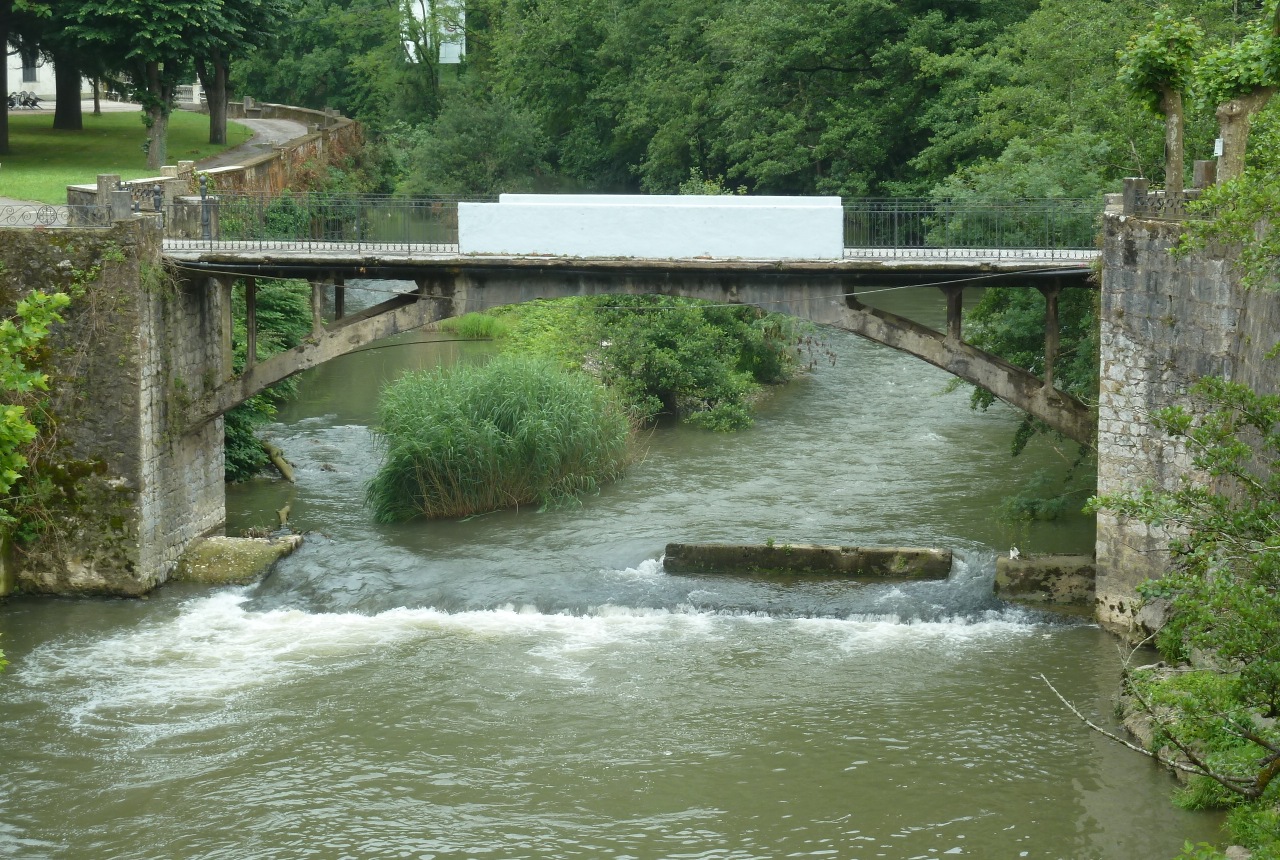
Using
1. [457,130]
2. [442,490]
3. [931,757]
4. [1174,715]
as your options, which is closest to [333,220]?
[442,490]

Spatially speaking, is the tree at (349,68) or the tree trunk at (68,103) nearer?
the tree trunk at (68,103)

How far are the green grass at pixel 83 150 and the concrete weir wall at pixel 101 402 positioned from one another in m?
11.5

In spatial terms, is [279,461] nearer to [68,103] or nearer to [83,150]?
[83,150]

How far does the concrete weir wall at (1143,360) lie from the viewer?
1736cm

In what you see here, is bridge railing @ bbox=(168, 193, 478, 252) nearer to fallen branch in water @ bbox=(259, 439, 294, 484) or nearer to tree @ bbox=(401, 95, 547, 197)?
fallen branch in water @ bbox=(259, 439, 294, 484)

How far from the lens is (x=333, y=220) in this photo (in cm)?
2234

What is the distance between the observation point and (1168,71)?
19.2 m

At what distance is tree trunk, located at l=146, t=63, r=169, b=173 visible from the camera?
3712 centimetres

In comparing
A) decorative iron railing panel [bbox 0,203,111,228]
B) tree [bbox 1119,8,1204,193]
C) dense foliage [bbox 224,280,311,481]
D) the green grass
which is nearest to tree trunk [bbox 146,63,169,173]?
the green grass

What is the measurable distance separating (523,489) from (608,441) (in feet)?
6.14

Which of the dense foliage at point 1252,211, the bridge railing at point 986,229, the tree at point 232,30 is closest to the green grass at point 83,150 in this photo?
the tree at point 232,30

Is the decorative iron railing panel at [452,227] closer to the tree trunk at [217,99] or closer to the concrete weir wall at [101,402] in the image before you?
the concrete weir wall at [101,402]

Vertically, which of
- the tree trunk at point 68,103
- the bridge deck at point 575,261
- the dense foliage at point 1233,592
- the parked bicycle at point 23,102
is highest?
the parked bicycle at point 23,102

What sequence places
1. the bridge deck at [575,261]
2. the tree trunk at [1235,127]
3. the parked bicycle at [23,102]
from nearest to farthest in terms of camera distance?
the tree trunk at [1235,127] → the bridge deck at [575,261] → the parked bicycle at [23,102]
